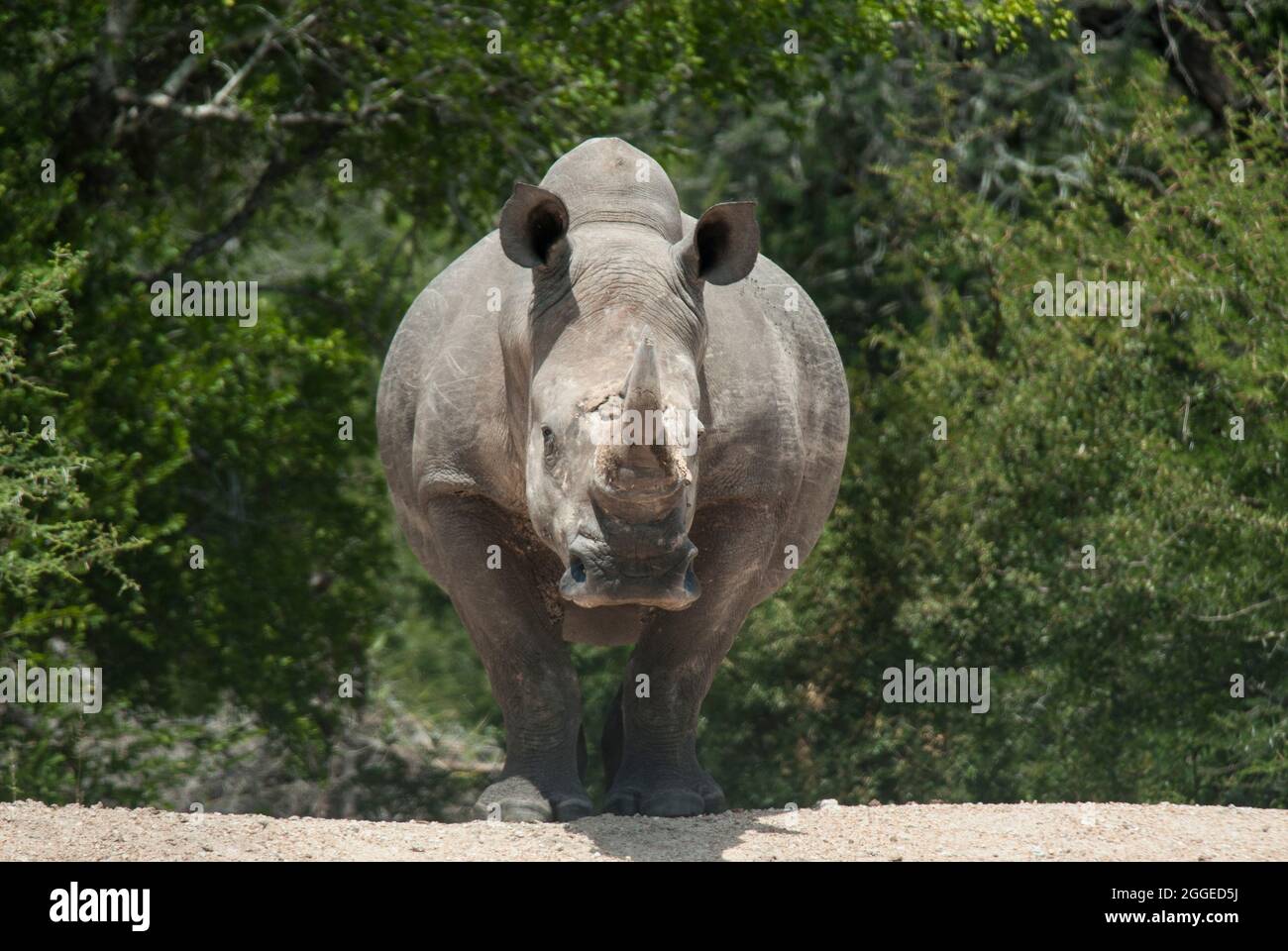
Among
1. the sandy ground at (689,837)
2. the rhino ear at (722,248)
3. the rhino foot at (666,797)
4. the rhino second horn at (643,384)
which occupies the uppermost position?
the rhino ear at (722,248)

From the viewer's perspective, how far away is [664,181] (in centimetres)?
786

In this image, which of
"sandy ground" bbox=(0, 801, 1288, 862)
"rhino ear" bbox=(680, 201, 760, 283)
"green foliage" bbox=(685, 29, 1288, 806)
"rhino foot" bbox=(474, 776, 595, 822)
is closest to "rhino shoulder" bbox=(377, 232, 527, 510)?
"rhino ear" bbox=(680, 201, 760, 283)

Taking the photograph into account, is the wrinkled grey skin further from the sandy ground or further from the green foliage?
the green foliage

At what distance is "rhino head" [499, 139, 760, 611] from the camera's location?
249 inches

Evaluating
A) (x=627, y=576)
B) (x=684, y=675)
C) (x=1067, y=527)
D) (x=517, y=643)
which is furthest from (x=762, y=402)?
(x=1067, y=527)

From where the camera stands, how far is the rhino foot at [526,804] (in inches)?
302

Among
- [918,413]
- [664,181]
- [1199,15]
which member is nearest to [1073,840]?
[664,181]

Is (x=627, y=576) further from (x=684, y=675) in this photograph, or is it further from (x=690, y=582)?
(x=684, y=675)

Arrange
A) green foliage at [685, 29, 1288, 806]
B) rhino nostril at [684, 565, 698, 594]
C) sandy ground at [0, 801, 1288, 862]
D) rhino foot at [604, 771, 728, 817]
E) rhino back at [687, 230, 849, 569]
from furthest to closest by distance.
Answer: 1. green foliage at [685, 29, 1288, 806]
2. rhino foot at [604, 771, 728, 817]
3. rhino back at [687, 230, 849, 569]
4. sandy ground at [0, 801, 1288, 862]
5. rhino nostril at [684, 565, 698, 594]

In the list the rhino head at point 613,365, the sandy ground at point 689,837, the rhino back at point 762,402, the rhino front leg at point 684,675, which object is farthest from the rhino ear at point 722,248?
the sandy ground at point 689,837

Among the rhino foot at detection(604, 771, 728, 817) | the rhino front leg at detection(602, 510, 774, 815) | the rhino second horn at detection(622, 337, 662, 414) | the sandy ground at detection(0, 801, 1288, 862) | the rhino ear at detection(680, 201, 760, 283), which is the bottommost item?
the sandy ground at detection(0, 801, 1288, 862)

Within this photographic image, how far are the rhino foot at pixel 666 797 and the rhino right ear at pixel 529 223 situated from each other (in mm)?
2064

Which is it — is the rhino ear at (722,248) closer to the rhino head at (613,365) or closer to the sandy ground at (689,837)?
the rhino head at (613,365)

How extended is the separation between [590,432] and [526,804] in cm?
184
